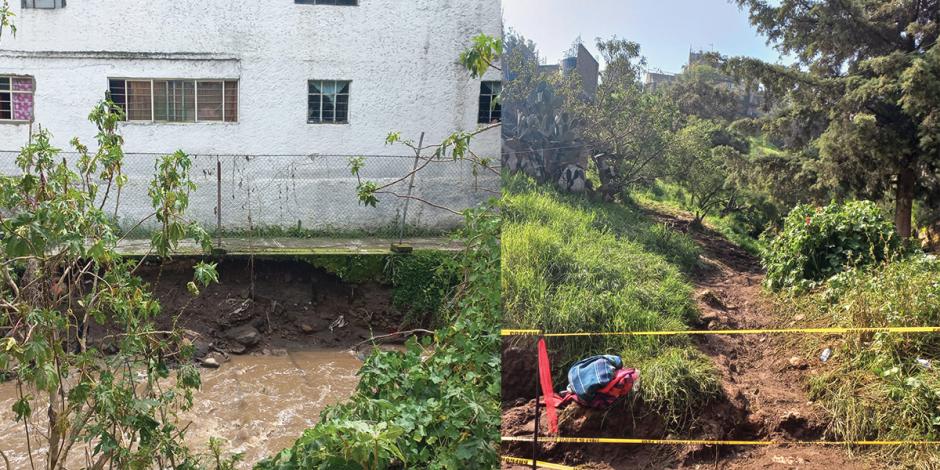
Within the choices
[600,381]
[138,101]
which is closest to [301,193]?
[138,101]

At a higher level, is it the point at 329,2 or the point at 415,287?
the point at 329,2

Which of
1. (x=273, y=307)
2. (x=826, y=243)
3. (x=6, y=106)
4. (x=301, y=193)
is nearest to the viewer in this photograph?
(x=826, y=243)

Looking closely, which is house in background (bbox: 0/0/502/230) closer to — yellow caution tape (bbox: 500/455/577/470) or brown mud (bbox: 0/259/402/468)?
brown mud (bbox: 0/259/402/468)

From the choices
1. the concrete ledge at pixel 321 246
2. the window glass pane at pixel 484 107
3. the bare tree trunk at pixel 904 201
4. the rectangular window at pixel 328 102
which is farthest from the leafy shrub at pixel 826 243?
the rectangular window at pixel 328 102

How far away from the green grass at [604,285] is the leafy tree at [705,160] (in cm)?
8

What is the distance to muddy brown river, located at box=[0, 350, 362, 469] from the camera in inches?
165

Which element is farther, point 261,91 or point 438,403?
point 261,91

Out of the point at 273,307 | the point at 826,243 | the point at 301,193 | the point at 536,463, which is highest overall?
the point at 826,243

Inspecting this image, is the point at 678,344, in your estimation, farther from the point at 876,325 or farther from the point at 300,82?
the point at 300,82

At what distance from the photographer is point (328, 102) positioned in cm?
659

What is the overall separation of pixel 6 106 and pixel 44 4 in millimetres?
840

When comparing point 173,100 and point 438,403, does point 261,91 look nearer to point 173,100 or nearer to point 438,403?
point 173,100

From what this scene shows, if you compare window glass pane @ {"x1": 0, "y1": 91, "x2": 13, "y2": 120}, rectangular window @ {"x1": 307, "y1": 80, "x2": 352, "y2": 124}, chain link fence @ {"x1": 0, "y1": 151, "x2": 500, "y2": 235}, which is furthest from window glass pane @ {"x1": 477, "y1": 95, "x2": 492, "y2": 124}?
window glass pane @ {"x1": 0, "y1": 91, "x2": 13, "y2": 120}

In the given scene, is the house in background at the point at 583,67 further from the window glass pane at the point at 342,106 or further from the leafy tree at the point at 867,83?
the window glass pane at the point at 342,106
